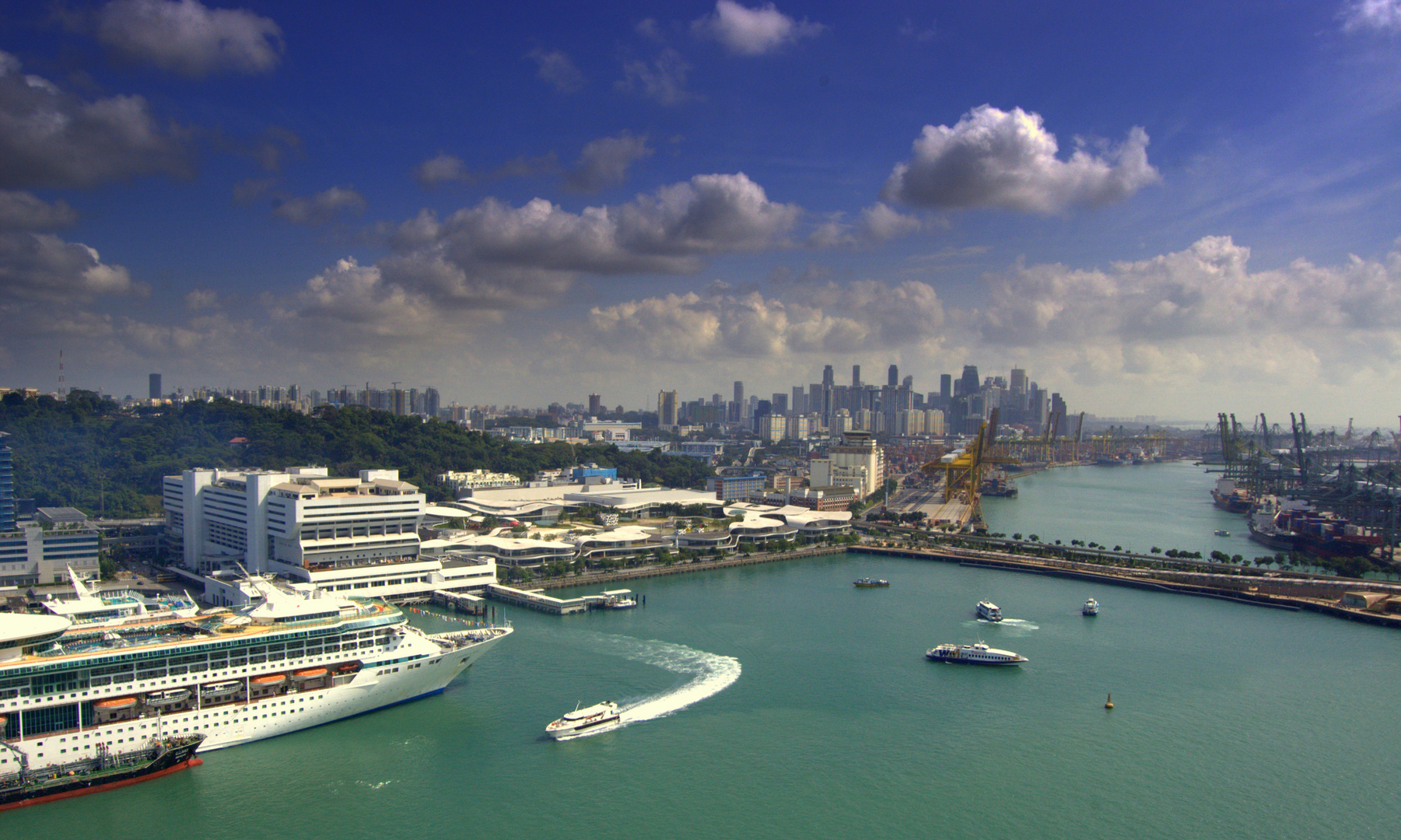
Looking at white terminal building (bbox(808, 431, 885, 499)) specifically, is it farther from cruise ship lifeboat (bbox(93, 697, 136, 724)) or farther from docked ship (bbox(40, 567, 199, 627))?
cruise ship lifeboat (bbox(93, 697, 136, 724))

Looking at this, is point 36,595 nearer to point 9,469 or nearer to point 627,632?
point 9,469

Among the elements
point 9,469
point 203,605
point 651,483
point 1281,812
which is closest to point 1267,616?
point 1281,812

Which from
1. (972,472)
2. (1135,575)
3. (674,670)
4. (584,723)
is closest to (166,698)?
(584,723)

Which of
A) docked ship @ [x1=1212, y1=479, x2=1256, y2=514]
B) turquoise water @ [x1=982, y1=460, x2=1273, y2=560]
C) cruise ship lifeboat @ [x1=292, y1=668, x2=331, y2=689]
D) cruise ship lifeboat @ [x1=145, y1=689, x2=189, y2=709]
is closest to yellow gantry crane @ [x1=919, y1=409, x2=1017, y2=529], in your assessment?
turquoise water @ [x1=982, y1=460, x2=1273, y2=560]

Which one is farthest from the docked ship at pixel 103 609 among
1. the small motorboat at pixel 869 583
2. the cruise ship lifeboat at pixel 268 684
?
the small motorboat at pixel 869 583

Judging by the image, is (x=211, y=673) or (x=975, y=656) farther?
(x=975, y=656)

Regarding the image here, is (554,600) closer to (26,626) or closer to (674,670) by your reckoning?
(674,670)
